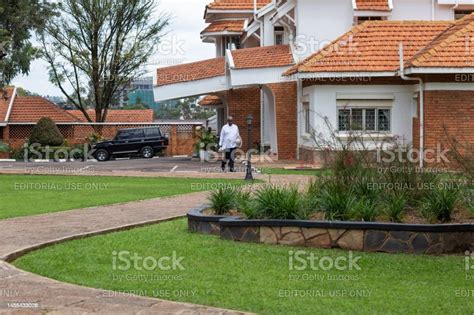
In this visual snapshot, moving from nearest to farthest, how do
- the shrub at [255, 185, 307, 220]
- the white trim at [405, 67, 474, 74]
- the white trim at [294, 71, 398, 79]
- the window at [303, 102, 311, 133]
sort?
the shrub at [255, 185, 307, 220], the white trim at [405, 67, 474, 74], the white trim at [294, 71, 398, 79], the window at [303, 102, 311, 133]

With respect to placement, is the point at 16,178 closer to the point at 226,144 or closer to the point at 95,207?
the point at 226,144

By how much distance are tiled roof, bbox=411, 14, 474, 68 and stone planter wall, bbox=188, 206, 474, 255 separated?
46.4 ft

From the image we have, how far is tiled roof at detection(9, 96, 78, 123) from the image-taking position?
4712 cm

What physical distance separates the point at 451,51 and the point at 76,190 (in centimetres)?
1215

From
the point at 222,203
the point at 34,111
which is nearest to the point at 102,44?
the point at 34,111

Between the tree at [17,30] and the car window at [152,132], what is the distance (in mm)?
12455

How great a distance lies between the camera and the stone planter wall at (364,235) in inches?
417

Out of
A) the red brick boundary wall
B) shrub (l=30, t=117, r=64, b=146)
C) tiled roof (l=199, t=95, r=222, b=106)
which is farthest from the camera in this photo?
the red brick boundary wall

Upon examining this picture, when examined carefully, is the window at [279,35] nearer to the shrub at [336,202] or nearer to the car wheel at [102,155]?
the car wheel at [102,155]

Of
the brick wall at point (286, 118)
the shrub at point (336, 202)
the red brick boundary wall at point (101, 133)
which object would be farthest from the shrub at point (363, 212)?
the red brick boundary wall at point (101, 133)

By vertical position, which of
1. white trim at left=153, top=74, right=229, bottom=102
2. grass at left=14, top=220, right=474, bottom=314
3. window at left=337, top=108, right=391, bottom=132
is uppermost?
white trim at left=153, top=74, right=229, bottom=102

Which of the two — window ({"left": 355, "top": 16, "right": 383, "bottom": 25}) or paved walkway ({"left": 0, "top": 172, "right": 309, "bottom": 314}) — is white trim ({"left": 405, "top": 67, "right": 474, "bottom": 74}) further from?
paved walkway ({"left": 0, "top": 172, "right": 309, "bottom": 314})

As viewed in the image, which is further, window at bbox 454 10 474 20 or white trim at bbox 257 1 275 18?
white trim at bbox 257 1 275 18

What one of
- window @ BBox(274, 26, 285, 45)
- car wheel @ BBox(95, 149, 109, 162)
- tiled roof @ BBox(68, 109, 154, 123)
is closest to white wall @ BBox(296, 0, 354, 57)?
window @ BBox(274, 26, 285, 45)
